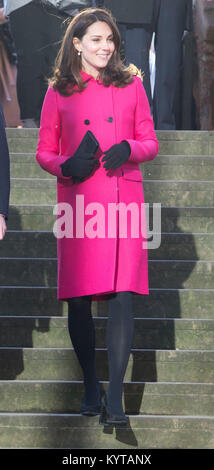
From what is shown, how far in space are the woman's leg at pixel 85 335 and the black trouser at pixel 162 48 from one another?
3812 mm

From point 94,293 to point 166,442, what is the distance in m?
0.77

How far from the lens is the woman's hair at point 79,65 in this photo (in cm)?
472

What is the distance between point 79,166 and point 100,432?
1180mm

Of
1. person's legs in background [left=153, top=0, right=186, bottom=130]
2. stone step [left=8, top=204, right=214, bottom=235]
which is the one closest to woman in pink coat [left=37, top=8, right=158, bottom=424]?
stone step [left=8, top=204, right=214, bottom=235]

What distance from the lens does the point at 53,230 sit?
6293 millimetres

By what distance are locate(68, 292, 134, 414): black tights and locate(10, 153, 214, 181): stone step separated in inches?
101

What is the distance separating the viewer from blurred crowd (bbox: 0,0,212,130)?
8227mm

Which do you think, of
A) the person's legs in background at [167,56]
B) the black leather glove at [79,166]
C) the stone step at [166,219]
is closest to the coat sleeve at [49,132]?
the black leather glove at [79,166]

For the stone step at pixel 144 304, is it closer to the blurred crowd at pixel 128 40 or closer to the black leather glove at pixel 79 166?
the black leather glove at pixel 79 166

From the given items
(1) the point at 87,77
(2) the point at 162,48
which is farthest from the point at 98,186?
(2) the point at 162,48

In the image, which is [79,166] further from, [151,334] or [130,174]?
[151,334]

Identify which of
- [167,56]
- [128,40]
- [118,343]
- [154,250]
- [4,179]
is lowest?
[118,343]

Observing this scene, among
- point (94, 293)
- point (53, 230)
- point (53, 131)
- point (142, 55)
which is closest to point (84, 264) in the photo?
point (94, 293)

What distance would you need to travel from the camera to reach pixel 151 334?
5516mm
